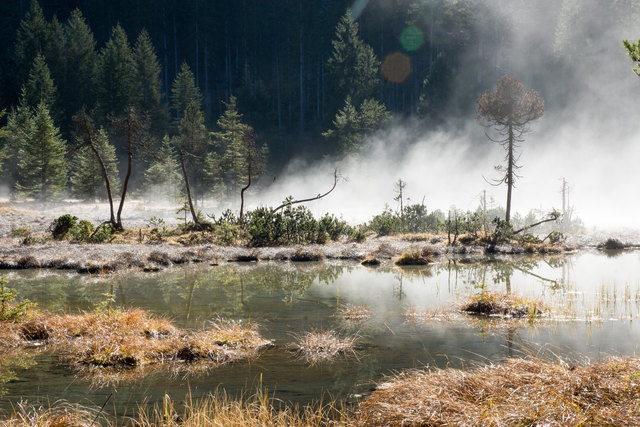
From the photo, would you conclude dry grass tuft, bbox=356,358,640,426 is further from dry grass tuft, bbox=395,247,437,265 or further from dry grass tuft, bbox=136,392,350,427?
dry grass tuft, bbox=395,247,437,265

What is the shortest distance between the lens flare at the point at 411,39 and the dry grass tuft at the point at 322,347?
320 ft

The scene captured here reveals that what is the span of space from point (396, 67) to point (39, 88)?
6485 cm

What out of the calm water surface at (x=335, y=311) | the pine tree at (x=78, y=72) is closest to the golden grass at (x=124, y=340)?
the calm water surface at (x=335, y=311)

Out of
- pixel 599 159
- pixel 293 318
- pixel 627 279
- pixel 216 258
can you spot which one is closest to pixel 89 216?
pixel 216 258

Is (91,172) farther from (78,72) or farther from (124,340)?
(124,340)

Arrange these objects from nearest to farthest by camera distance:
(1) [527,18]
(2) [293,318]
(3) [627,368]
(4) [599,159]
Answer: (3) [627,368] < (2) [293,318] < (4) [599,159] < (1) [527,18]

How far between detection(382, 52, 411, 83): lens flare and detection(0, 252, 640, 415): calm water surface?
7755 centimetres

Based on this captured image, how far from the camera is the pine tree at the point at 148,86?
3068 inches

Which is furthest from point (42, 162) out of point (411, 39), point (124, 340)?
point (411, 39)

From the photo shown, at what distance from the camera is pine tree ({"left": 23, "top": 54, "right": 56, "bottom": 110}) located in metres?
68.0

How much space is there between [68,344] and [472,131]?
75.2 m

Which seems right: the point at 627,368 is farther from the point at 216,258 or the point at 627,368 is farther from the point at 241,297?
the point at 216,258

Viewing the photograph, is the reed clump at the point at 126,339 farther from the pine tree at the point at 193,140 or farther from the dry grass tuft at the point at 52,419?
the pine tree at the point at 193,140

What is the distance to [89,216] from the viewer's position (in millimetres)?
46469
